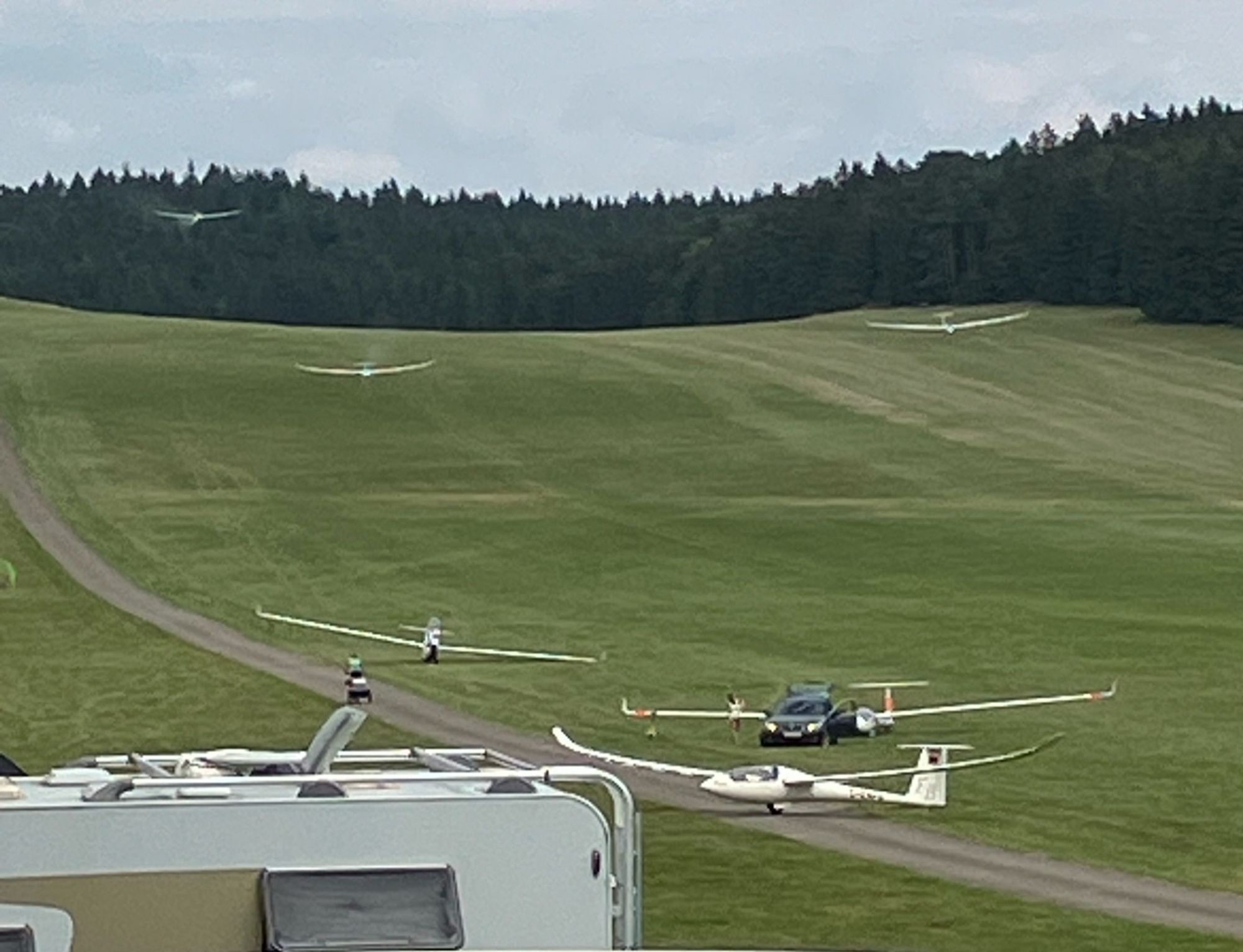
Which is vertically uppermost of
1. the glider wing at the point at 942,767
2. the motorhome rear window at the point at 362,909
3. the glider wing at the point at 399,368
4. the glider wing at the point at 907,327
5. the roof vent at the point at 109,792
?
the roof vent at the point at 109,792

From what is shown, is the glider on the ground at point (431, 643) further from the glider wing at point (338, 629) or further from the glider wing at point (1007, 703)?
the glider wing at point (1007, 703)

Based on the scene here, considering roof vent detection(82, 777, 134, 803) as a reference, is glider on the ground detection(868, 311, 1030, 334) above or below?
below

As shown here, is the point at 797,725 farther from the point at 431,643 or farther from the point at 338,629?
the point at 338,629

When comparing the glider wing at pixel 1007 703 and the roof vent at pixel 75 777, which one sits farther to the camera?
the glider wing at pixel 1007 703

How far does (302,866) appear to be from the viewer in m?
7.12

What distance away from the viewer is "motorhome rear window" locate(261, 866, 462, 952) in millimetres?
6848

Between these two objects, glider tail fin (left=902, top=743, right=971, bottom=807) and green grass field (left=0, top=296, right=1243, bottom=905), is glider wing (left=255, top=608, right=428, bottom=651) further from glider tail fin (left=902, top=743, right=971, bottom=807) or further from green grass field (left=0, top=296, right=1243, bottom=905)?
glider tail fin (left=902, top=743, right=971, bottom=807)

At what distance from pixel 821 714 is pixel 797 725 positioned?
562mm

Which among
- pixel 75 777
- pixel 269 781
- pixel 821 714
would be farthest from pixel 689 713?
pixel 269 781

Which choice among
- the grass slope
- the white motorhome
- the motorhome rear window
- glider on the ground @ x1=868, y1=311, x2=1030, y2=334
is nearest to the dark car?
the grass slope

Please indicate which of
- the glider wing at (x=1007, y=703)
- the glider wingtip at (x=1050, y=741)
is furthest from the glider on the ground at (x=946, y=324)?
the glider wingtip at (x=1050, y=741)

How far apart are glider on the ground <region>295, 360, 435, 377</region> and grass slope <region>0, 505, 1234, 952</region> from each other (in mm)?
31178

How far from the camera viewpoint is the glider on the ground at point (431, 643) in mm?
58406

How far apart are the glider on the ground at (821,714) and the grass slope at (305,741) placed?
5.33 meters
